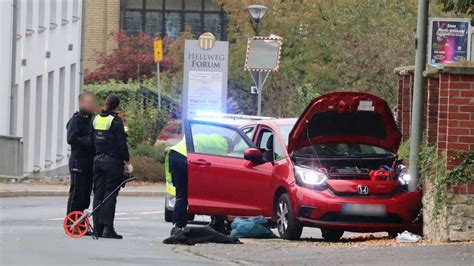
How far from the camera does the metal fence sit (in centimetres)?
3042

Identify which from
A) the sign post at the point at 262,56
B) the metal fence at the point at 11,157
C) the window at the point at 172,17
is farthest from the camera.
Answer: the window at the point at 172,17

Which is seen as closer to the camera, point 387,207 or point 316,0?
point 387,207

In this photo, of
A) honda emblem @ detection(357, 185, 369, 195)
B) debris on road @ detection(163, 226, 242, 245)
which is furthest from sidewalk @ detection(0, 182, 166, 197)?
honda emblem @ detection(357, 185, 369, 195)

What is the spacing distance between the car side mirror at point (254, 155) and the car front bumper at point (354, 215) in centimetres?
90

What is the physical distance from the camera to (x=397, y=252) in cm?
1392

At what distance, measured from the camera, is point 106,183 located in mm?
16531

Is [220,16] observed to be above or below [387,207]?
above

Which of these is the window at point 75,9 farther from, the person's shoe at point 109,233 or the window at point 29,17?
the person's shoe at point 109,233

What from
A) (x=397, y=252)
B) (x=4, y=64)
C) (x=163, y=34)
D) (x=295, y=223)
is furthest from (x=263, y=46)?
(x=163, y=34)

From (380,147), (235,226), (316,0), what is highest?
(316,0)

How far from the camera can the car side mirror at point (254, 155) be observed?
657 inches

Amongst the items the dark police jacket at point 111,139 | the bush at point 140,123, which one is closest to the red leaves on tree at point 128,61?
the bush at point 140,123

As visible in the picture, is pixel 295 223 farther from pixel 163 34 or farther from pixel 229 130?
pixel 163 34

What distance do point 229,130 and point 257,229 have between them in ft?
4.84
